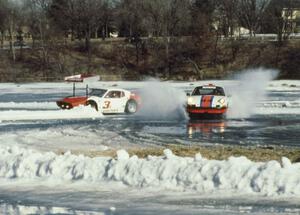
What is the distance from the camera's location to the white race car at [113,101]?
3008 cm

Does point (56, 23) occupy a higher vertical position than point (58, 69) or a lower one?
higher

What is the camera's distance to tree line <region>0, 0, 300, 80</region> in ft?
292

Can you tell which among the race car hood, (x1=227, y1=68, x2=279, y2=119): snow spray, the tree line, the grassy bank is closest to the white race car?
(x1=227, y1=68, x2=279, y2=119): snow spray

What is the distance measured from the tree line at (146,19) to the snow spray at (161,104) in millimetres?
49648

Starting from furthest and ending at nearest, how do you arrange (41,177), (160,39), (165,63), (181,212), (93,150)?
(160,39)
(165,63)
(93,150)
(41,177)
(181,212)

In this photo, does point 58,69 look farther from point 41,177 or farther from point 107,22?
point 41,177

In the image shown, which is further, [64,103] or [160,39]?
[160,39]

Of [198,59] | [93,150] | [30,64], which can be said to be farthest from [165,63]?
[93,150]

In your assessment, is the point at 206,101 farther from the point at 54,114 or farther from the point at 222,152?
the point at 222,152

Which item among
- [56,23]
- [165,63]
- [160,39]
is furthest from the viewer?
A: [56,23]

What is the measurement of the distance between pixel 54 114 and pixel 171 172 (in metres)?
17.9

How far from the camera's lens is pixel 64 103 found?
30.5m

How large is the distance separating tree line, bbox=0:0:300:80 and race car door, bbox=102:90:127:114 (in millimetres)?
52333

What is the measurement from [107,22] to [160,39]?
18.6 m
